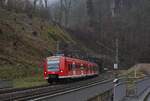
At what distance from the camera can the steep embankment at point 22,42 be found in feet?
182

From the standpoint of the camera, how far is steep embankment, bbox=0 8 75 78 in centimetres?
5553

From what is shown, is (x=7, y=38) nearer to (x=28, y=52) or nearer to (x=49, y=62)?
(x=28, y=52)

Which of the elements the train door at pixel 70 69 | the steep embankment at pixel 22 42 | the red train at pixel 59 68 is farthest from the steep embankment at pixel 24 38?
the train door at pixel 70 69

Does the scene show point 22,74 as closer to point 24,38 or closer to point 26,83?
point 26,83

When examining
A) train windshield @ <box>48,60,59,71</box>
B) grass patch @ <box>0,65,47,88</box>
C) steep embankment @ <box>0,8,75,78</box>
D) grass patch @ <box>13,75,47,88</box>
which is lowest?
grass patch @ <box>13,75,47,88</box>

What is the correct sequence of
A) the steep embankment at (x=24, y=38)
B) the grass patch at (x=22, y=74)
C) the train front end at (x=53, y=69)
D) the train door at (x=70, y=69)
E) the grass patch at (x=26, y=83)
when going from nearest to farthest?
the grass patch at (x=26, y=83)
the train front end at (x=53, y=69)
the train door at (x=70, y=69)
the grass patch at (x=22, y=74)
the steep embankment at (x=24, y=38)

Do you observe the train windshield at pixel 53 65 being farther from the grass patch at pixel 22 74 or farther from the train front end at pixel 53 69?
the grass patch at pixel 22 74

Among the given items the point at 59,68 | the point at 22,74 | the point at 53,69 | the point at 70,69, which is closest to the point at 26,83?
the point at 53,69

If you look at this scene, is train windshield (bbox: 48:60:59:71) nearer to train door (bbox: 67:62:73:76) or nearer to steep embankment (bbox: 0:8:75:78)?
train door (bbox: 67:62:73:76)

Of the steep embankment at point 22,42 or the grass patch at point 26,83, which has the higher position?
the steep embankment at point 22,42

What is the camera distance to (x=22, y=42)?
6712 centimetres

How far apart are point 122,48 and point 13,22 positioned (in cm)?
6416

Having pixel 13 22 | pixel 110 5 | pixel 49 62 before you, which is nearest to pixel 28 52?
pixel 13 22

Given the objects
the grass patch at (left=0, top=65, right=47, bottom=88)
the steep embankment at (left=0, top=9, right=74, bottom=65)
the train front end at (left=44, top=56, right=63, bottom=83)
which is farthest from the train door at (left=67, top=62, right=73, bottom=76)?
the steep embankment at (left=0, top=9, right=74, bottom=65)
